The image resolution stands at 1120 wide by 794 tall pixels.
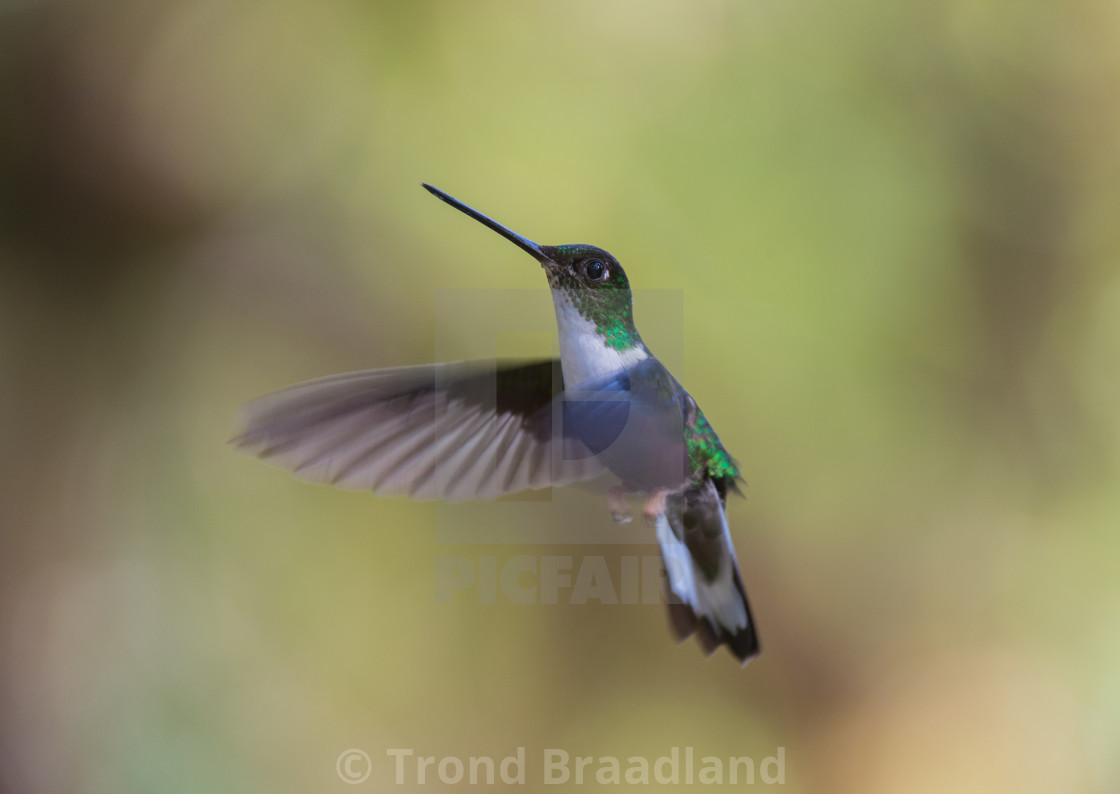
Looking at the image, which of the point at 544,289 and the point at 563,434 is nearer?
the point at 563,434

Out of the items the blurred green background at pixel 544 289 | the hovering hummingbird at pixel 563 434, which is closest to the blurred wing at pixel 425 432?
the hovering hummingbird at pixel 563 434

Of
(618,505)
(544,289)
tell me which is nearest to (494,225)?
(618,505)

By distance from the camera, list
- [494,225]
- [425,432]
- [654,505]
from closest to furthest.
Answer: [494,225] < [654,505] < [425,432]

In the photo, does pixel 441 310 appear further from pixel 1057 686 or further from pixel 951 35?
pixel 1057 686

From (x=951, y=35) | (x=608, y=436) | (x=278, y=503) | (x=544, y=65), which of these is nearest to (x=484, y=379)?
(x=608, y=436)

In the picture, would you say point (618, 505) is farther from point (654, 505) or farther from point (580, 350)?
point (580, 350)

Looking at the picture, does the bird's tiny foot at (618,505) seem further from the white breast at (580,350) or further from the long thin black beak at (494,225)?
the long thin black beak at (494,225)

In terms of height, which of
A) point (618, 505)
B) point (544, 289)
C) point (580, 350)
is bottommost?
point (618, 505)
